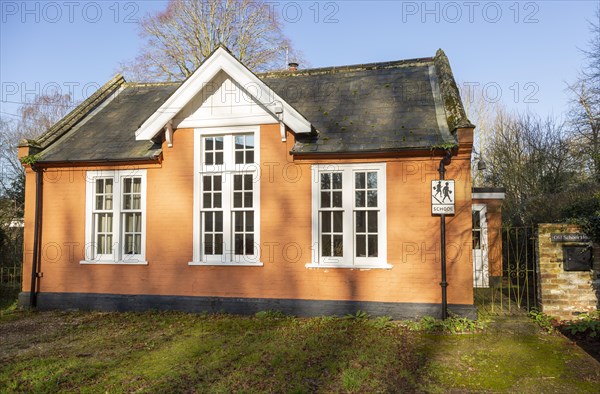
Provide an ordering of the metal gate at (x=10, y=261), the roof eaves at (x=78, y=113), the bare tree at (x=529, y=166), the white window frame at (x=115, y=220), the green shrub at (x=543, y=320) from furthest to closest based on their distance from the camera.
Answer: the bare tree at (x=529, y=166) < the metal gate at (x=10, y=261) < the roof eaves at (x=78, y=113) < the white window frame at (x=115, y=220) < the green shrub at (x=543, y=320)

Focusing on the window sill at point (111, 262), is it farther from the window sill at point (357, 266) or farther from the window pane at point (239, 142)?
the window sill at point (357, 266)

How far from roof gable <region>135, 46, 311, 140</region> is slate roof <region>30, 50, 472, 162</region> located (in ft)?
1.91

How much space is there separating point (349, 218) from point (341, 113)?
2.91m

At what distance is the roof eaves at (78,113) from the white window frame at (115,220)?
198cm

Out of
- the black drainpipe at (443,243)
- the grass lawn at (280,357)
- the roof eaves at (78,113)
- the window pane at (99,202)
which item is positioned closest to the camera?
the grass lawn at (280,357)

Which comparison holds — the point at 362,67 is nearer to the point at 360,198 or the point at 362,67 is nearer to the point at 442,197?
the point at 360,198

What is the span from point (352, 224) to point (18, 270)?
39.4ft

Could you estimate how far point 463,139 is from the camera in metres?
8.94

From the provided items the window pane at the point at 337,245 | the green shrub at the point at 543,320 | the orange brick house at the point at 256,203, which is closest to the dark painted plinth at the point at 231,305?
the orange brick house at the point at 256,203

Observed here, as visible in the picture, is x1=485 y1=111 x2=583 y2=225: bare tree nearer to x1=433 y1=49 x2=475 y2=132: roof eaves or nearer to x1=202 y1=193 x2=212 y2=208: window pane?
x1=433 y1=49 x2=475 y2=132: roof eaves

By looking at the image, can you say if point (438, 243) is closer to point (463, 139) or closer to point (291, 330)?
point (463, 139)

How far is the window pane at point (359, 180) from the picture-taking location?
9719 mm

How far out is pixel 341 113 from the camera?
1091 cm

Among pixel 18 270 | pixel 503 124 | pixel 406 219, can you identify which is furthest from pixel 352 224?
pixel 503 124
